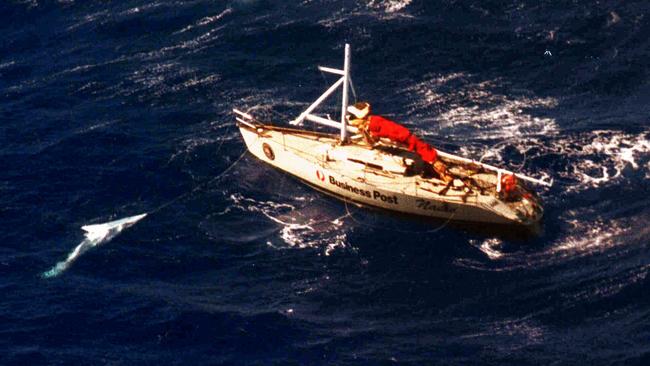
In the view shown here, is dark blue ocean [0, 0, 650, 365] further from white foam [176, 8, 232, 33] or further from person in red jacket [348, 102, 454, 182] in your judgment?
person in red jacket [348, 102, 454, 182]

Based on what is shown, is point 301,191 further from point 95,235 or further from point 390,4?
point 390,4

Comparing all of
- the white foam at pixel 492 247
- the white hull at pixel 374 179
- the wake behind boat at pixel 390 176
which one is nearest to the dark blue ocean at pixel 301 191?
the white foam at pixel 492 247

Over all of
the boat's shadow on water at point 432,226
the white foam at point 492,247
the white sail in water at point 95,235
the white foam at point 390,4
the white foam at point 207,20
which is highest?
the white foam at point 207,20

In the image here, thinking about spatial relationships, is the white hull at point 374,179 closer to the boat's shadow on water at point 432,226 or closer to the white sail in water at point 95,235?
the boat's shadow on water at point 432,226

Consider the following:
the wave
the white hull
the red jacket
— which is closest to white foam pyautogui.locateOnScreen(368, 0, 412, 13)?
the white hull

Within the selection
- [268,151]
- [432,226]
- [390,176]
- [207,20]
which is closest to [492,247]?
[432,226]

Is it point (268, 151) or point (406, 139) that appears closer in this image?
point (406, 139)

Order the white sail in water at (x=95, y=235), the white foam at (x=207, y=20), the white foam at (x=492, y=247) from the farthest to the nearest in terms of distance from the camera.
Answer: the white foam at (x=207, y=20), the white sail in water at (x=95, y=235), the white foam at (x=492, y=247)

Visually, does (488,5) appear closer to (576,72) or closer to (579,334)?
(576,72)
